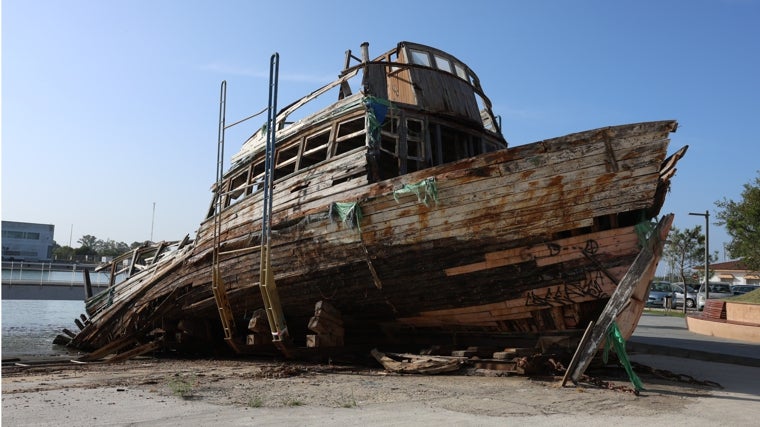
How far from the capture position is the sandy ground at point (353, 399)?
4.92 metres

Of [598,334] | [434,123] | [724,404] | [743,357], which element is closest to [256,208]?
[434,123]

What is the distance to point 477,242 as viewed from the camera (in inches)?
284

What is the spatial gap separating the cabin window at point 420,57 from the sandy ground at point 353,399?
520 centimetres

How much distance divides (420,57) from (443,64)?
0.56m

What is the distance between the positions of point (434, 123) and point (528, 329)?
379cm

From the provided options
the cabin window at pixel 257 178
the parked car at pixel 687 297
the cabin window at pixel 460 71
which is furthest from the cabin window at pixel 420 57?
the parked car at pixel 687 297

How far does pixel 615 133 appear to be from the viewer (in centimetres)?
654

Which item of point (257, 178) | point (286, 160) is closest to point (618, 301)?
point (286, 160)

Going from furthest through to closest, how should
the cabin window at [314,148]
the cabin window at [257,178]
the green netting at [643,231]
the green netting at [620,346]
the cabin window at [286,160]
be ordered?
the cabin window at [257,178]
the cabin window at [286,160]
the cabin window at [314,148]
the green netting at [643,231]
the green netting at [620,346]

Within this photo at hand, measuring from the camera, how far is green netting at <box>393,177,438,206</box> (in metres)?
7.31

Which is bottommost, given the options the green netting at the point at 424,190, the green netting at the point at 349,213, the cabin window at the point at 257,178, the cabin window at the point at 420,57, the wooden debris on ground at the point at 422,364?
the wooden debris on ground at the point at 422,364

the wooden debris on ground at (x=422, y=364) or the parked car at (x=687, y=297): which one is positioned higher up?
the parked car at (x=687, y=297)

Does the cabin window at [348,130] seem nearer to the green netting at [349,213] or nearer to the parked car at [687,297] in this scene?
the green netting at [349,213]

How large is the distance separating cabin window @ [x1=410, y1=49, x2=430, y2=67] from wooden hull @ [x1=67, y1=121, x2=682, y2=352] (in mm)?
2495
